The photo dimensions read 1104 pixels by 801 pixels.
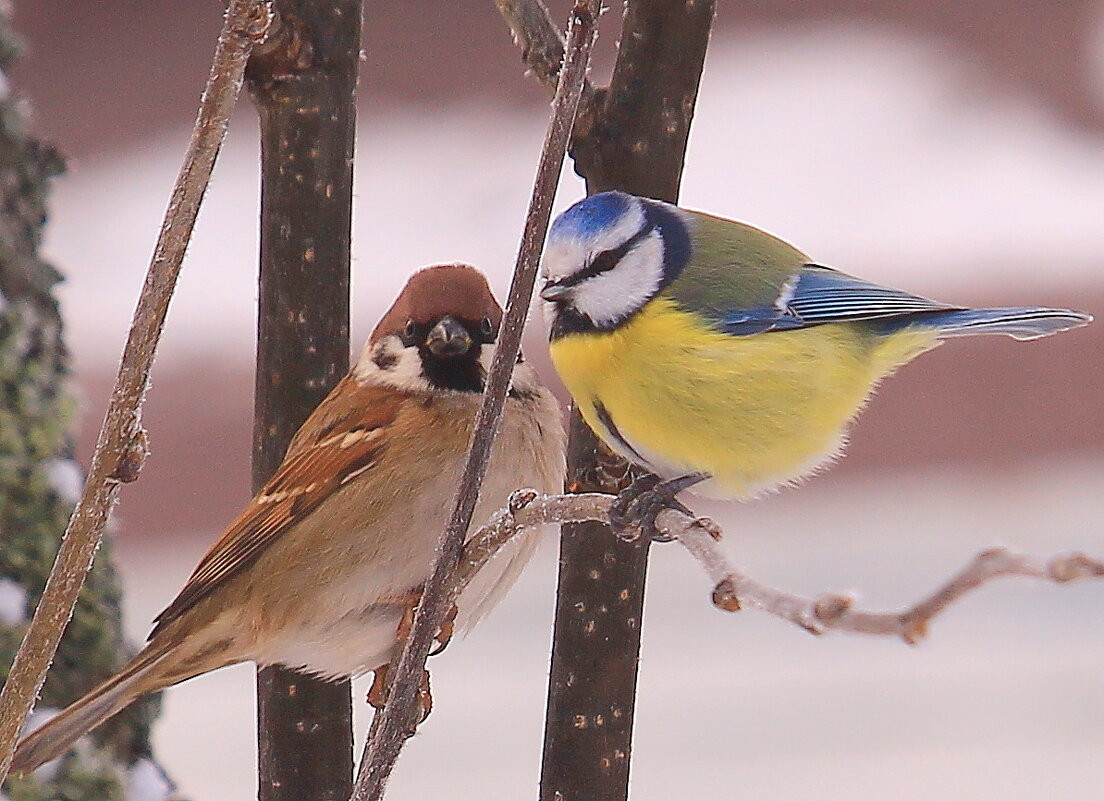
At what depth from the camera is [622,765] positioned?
3.93ft

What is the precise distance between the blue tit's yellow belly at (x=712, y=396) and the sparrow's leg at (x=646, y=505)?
0.09 feet

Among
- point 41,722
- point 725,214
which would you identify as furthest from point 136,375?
point 725,214

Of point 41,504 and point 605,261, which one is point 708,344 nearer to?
point 605,261

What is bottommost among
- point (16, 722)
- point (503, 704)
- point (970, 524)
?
point (16, 722)

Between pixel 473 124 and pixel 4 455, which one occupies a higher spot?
pixel 473 124

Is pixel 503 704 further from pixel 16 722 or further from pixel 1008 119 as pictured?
pixel 16 722

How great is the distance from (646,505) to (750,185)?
12.3ft

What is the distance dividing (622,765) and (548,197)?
0.60m

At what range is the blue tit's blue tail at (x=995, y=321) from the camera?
114cm

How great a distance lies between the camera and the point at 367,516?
4.98 feet

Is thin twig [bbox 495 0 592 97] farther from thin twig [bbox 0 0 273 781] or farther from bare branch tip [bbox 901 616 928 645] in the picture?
bare branch tip [bbox 901 616 928 645]

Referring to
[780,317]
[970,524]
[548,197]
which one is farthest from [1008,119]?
[548,197]

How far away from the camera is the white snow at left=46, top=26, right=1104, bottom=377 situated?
4.32 meters

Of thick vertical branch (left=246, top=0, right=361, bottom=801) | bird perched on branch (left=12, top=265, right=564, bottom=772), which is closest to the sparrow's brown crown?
bird perched on branch (left=12, top=265, right=564, bottom=772)
